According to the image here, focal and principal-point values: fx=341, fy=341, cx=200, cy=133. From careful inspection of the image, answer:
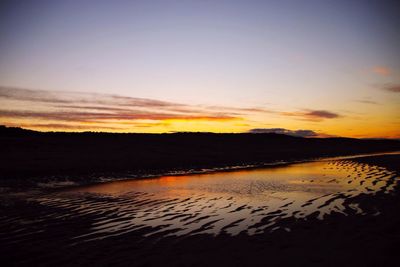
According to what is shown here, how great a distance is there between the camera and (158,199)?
47.1 feet

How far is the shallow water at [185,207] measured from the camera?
955cm

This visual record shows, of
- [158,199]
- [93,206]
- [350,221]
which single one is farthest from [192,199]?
[350,221]

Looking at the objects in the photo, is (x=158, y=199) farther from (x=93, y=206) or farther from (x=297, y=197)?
(x=297, y=197)

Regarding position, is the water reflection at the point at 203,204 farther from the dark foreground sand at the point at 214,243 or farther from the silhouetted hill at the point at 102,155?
the silhouetted hill at the point at 102,155

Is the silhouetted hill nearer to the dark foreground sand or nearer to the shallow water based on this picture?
the shallow water

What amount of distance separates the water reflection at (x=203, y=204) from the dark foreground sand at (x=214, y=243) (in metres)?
0.29

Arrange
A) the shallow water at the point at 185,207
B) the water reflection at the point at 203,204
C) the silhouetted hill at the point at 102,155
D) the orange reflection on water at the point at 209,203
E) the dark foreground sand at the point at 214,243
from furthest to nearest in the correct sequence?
the silhouetted hill at the point at 102,155, the orange reflection on water at the point at 209,203, the water reflection at the point at 203,204, the shallow water at the point at 185,207, the dark foreground sand at the point at 214,243

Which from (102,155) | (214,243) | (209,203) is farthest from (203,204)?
(102,155)

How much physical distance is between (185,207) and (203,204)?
2.83 feet

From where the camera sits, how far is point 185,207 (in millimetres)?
12531

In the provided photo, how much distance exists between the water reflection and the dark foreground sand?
293 mm

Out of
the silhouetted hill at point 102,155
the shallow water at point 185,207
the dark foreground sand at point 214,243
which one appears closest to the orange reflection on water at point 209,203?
the shallow water at point 185,207

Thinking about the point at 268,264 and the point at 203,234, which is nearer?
the point at 268,264

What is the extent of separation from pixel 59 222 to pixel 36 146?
1314 inches
